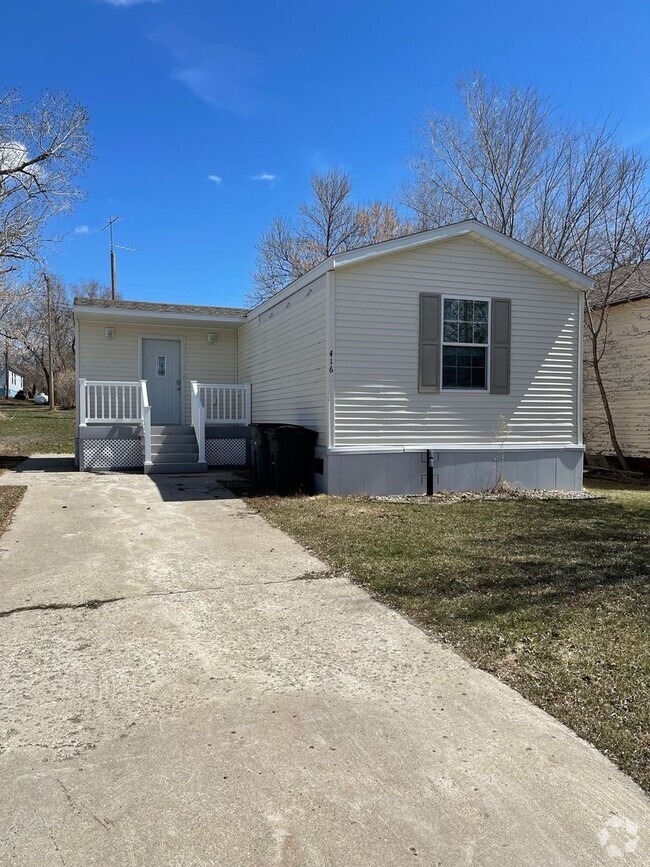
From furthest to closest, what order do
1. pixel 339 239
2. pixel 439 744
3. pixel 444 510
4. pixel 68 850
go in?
1. pixel 339 239
2. pixel 444 510
3. pixel 439 744
4. pixel 68 850

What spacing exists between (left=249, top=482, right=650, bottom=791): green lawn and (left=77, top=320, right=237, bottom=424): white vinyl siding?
6.24 m

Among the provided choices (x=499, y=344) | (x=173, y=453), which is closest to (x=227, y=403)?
(x=173, y=453)

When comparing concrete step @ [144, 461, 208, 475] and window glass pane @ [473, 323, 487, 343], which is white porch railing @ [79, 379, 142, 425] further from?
window glass pane @ [473, 323, 487, 343]

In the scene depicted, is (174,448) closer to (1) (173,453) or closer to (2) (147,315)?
(1) (173,453)

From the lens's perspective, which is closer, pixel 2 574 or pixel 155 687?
pixel 155 687

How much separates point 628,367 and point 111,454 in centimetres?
1213

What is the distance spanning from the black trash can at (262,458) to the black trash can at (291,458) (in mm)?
241

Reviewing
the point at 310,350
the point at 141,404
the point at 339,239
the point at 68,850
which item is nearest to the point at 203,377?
the point at 141,404

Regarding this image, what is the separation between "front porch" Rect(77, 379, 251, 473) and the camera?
1137cm

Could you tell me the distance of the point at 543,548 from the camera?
18.9 ft

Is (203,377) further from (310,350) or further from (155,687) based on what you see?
(155,687)

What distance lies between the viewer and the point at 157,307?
13.1 m

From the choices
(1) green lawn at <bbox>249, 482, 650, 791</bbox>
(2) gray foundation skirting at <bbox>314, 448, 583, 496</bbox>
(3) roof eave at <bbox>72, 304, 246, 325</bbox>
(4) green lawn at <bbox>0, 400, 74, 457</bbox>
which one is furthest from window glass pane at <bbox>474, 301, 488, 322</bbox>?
(4) green lawn at <bbox>0, 400, 74, 457</bbox>

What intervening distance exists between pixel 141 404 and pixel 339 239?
1635cm
